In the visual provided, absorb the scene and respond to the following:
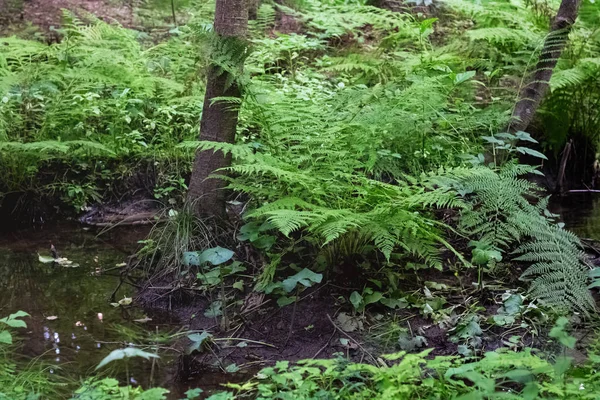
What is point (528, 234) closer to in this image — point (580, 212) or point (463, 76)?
point (463, 76)

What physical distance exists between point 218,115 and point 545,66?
267 centimetres

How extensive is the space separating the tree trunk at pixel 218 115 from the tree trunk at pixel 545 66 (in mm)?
2103

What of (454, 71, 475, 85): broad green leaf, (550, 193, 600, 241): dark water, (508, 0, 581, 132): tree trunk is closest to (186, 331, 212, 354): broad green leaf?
(454, 71, 475, 85): broad green leaf

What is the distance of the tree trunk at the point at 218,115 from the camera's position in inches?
148

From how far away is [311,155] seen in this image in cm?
378

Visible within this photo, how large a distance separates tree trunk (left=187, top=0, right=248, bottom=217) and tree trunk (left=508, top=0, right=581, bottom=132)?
2103 mm

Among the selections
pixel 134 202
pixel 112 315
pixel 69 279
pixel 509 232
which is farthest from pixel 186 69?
pixel 509 232

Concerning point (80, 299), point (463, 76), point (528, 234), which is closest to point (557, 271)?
point (528, 234)

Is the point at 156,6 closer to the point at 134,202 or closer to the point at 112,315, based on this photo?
the point at 134,202

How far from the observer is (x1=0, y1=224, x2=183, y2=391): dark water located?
313 cm

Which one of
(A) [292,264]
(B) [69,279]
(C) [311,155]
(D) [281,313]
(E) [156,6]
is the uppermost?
(E) [156,6]

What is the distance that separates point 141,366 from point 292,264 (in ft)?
3.28

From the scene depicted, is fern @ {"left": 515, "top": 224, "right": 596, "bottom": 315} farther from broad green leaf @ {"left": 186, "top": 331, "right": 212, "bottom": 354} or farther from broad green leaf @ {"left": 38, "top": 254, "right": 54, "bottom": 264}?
broad green leaf @ {"left": 38, "top": 254, "right": 54, "bottom": 264}

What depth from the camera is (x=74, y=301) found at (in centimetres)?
381
